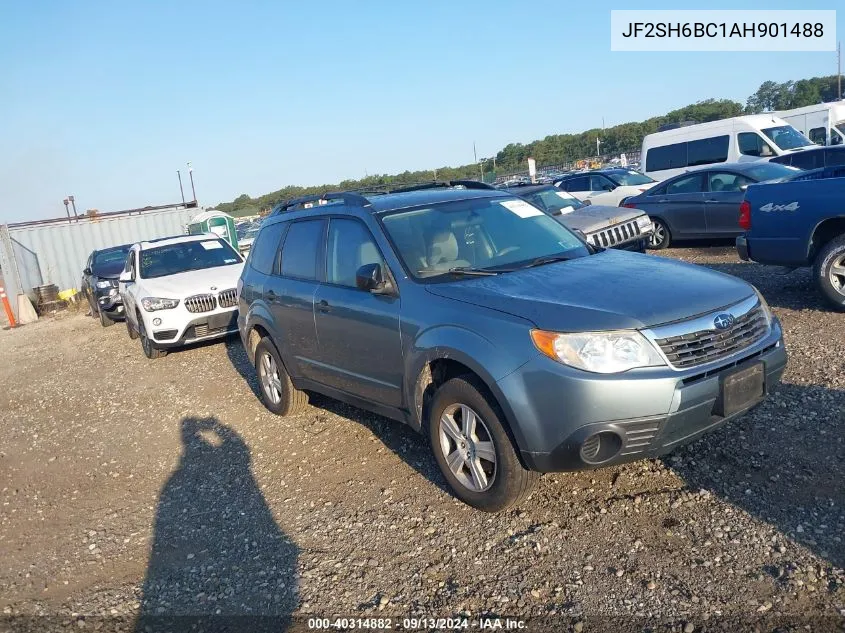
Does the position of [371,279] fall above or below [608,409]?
above

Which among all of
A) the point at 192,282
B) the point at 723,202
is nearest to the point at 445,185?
the point at 192,282

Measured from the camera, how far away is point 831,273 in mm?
7035

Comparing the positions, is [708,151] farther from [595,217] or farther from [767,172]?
[595,217]

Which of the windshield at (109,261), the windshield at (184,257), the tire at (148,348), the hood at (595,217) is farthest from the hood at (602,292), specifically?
the windshield at (109,261)

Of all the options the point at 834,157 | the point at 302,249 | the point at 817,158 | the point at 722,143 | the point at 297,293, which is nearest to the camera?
the point at 297,293

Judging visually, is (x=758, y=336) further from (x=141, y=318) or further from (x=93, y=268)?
(x=93, y=268)

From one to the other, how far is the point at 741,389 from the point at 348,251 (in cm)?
276

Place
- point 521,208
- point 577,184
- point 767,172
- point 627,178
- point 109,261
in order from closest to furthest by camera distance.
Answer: point 521,208, point 767,172, point 109,261, point 627,178, point 577,184

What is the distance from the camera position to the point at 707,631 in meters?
2.85

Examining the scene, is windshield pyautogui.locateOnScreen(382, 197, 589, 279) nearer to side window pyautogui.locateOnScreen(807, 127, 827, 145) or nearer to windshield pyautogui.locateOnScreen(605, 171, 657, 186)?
windshield pyautogui.locateOnScreen(605, 171, 657, 186)

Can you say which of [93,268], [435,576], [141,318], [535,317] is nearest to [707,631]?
[435,576]

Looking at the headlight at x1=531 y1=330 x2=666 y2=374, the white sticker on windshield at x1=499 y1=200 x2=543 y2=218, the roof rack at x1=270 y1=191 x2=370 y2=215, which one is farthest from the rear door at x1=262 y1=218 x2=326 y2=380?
the headlight at x1=531 y1=330 x2=666 y2=374

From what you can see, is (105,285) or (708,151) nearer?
(105,285)

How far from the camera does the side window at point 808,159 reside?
44.3 feet
